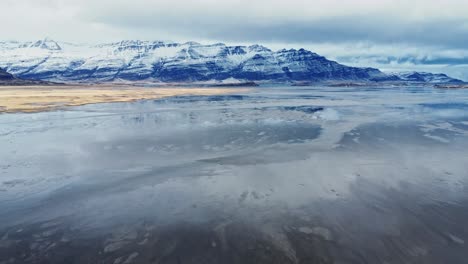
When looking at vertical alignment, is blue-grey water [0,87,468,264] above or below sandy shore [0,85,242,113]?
above

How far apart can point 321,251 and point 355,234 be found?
7.73ft

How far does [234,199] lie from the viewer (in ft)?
64.8

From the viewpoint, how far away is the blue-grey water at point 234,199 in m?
14.4

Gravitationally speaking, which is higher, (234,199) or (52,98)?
(234,199)

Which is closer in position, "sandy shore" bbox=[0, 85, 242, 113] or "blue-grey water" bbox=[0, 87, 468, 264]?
"blue-grey water" bbox=[0, 87, 468, 264]

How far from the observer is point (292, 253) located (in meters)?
14.1

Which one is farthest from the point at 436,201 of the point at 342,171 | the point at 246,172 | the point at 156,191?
the point at 156,191

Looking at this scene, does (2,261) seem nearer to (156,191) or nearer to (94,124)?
(156,191)

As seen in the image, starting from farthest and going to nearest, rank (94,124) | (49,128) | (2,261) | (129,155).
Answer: (94,124) → (49,128) → (129,155) → (2,261)

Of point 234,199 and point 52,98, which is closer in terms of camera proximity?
point 234,199

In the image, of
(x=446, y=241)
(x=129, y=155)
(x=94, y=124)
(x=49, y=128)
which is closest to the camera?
(x=446, y=241)

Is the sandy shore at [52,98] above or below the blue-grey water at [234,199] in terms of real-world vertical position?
below

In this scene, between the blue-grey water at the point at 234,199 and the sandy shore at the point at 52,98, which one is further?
the sandy shore at the point at 52,98

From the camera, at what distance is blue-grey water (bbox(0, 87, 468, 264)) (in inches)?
566
